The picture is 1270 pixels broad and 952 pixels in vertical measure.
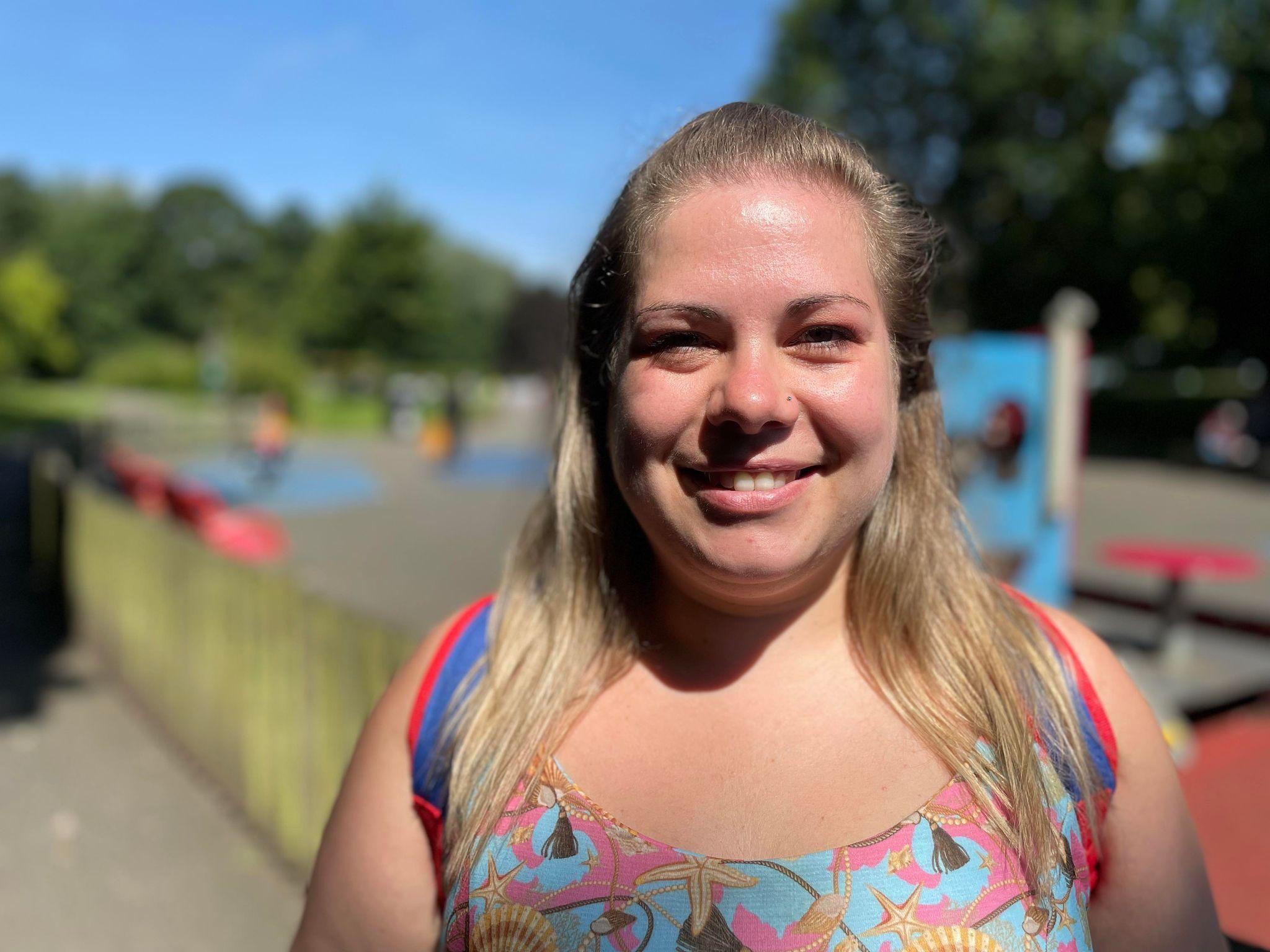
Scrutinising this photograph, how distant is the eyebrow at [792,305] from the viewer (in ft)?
4.13

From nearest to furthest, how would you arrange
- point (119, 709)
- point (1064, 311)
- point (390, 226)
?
point (119, 709)
point (1064, 311)
point (390, 226)

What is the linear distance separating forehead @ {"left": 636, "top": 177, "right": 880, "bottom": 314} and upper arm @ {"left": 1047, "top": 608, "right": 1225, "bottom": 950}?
2.09ft

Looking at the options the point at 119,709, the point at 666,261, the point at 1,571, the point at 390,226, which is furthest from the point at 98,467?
the point at 390,226

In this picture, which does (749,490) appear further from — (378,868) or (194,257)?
(194,257)

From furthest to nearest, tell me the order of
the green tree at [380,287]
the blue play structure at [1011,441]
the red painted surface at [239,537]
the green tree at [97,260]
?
the green tree at [97,260] < the green tree at [380,287] < the red painted surface at [239,537] < the blue play structure at [1011,441]

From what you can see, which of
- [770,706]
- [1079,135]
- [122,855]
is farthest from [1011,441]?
A: [1079,135]

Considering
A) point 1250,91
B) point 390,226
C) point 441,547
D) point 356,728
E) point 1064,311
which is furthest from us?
point 390,226

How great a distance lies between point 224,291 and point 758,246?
78812 millimetres

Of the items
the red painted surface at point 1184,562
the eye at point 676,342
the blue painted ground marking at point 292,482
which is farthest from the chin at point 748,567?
the blue painted ground marking at point 292,482

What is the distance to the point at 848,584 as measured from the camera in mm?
1473

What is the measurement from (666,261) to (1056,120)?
30938 mm

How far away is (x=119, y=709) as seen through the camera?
6.51 metres

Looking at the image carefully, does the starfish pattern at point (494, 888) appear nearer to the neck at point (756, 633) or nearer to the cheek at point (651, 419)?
the neck at point (756, 633)

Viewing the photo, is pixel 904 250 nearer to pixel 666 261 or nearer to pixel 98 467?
pixel 666 261
